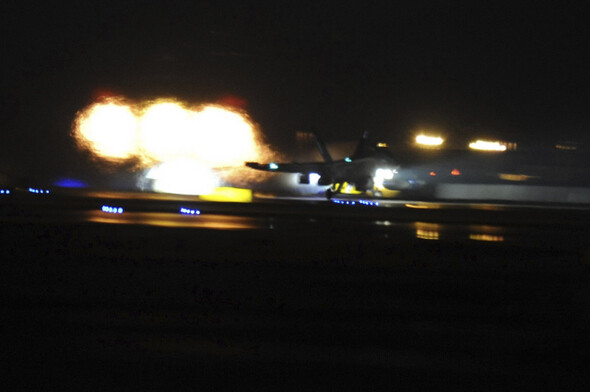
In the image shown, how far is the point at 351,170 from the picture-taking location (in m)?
29.4

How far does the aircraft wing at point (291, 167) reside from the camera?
29.4m

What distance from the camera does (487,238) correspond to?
14742mm

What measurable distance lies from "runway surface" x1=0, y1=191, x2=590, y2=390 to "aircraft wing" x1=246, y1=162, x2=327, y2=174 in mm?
15412

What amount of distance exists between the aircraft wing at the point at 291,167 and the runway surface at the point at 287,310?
15.4 m

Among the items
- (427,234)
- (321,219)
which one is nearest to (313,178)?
(321,219)

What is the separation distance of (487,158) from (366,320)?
3534 centimetres

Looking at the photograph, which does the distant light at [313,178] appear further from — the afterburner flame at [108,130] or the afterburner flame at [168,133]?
the afterburner flame at [108,130]

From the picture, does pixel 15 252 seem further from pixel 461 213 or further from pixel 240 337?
pixel 461 213

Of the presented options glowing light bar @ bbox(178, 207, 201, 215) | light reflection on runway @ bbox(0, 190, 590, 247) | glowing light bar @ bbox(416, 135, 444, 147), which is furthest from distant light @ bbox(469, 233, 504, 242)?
glowing light bar @ bbox(416, 135, 444, 147)

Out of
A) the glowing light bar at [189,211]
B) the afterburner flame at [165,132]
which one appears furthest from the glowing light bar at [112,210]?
the afterburner flame at [165,132]

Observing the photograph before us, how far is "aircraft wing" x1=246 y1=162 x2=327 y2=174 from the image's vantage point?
2939 centimetres

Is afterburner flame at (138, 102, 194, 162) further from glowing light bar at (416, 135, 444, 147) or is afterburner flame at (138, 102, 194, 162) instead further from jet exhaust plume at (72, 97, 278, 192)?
glowing light bar at (416, 135, 444, 147)

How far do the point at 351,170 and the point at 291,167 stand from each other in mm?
3108

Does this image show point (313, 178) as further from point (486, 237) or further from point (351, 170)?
point (486, 237)
